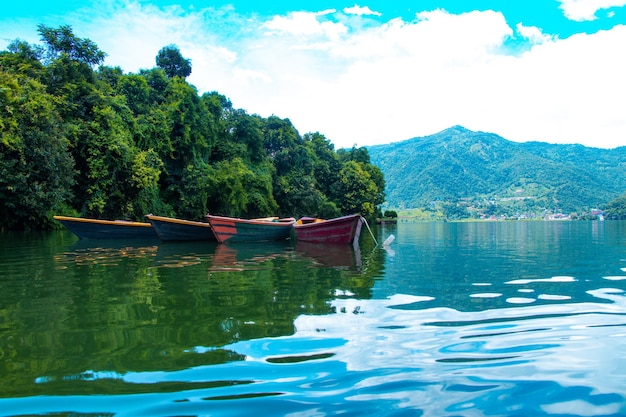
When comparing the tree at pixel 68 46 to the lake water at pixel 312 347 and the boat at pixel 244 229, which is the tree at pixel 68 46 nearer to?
the boat at pixel 244 229

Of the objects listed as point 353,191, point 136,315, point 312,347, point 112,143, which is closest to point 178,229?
point 112,143

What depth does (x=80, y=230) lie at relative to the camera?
17203mm

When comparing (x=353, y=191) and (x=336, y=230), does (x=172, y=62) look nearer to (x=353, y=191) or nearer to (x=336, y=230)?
(x=353, y=191)

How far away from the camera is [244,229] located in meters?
16.4

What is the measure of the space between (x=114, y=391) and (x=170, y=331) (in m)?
1.36

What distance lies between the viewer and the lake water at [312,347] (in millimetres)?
2258

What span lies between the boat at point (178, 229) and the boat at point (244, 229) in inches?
37.5

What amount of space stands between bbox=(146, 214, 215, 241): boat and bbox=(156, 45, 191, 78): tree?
22.7 metres

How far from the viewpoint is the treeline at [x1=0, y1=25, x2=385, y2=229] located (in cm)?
1925

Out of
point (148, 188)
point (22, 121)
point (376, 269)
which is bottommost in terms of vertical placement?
point (376, 269)

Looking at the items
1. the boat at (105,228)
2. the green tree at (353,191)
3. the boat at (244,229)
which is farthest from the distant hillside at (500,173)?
the boat at (105,228)

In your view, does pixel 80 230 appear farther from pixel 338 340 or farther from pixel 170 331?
pixel 338 340

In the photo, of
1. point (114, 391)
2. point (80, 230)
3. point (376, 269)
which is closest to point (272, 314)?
point (114, 391)

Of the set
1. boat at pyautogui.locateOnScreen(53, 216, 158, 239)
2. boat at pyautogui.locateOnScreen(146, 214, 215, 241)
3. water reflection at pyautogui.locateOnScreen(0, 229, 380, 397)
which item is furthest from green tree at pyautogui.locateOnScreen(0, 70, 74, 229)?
water reflection at pyautogui.locateOnScreen(0, 229, 380, 397)
